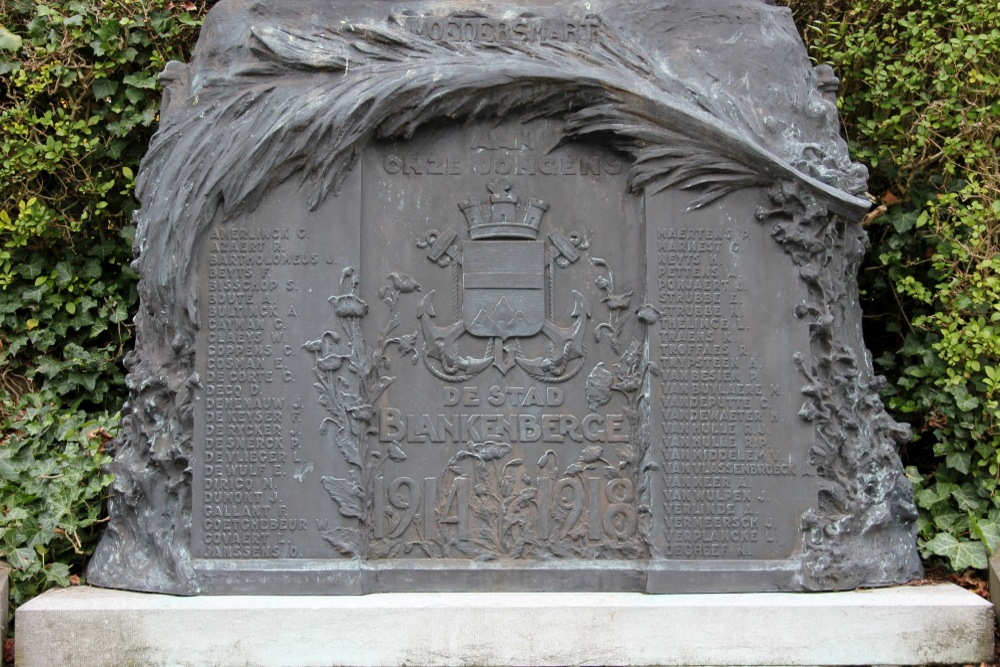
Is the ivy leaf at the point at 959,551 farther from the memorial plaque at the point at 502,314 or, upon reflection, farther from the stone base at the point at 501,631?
the stone base at the point at 501,631

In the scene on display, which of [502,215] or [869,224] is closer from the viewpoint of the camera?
[502,215]

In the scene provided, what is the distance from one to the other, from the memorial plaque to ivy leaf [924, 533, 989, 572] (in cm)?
30

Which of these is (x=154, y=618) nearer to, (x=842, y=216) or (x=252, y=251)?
(x=252, y=251)

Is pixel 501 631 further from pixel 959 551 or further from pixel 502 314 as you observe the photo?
pixel 959 551

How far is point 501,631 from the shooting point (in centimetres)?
504

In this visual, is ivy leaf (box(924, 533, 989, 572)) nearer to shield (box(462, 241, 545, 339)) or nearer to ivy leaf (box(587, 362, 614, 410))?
ivy leaf (box(587, 362, 614, 410))

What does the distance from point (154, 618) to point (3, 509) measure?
1.30m

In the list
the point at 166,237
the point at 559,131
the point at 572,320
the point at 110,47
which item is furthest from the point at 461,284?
the point at 110,47

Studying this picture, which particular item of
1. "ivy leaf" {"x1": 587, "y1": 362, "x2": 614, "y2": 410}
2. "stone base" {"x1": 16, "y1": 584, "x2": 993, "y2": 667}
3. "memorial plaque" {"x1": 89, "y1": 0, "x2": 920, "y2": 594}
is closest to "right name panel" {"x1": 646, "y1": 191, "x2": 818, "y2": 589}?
"memorial plaque" {"x1": 89, "y1": 0, "x2": 920, "y2": 594}

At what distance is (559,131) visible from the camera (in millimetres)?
5664

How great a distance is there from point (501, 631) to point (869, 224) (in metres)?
3.75

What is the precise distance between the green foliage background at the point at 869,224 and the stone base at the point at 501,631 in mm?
781

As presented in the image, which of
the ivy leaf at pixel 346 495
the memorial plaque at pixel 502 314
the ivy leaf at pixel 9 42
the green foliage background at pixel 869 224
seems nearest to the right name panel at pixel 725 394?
the memorial plaque at pixel 502 314

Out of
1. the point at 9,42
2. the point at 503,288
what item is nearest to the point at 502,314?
the point at 503,288
